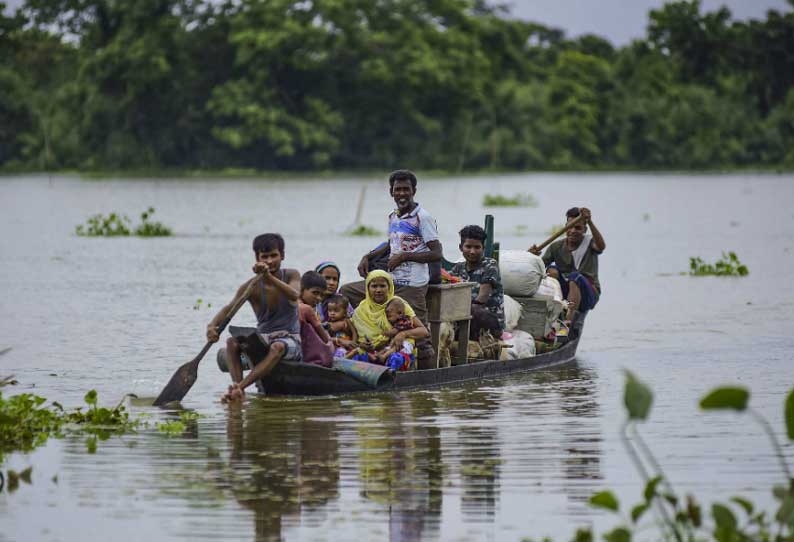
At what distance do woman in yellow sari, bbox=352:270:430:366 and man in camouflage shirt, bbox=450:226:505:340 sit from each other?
920 millimetres

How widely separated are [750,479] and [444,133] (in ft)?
205

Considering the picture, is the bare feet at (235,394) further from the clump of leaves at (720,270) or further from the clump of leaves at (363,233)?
the clump of leaves at (363,233)

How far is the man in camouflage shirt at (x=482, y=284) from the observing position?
11.8 m

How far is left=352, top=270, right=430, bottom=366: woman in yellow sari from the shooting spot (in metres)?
10.9

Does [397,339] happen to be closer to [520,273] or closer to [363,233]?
[520,273]

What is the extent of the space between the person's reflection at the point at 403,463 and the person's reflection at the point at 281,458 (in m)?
0.21

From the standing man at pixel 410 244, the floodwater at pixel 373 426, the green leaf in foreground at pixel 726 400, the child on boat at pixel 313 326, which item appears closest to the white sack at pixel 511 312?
the floodwater at pixel 373 426

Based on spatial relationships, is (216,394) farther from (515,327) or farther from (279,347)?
(515,327)

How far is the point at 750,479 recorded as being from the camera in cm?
814

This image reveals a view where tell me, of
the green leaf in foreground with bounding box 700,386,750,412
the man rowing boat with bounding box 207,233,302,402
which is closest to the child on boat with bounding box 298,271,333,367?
the man rowing boat with bounding box 207,233,302,402

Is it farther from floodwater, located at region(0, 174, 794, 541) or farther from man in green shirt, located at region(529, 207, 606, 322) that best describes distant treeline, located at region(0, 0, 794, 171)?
man in green shirt, located at region(529, 207, 606, 322)

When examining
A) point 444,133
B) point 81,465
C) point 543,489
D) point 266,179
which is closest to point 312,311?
point 81,465

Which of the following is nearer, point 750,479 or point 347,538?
point 347,538

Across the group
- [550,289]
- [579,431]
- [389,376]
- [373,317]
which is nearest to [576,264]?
[550,289]
